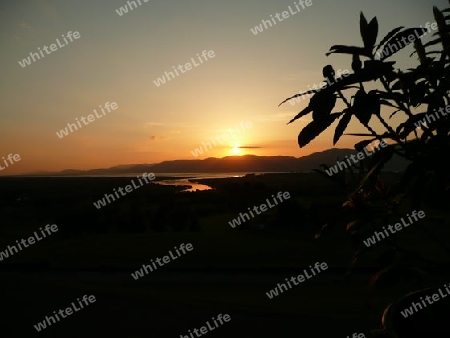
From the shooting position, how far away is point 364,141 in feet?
3.87

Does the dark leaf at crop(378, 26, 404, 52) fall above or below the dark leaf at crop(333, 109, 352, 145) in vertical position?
above

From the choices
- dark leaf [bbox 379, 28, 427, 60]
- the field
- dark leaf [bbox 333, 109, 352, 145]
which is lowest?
the field

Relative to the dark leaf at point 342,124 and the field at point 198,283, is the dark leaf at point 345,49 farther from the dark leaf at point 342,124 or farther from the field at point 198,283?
the field at point 198,283

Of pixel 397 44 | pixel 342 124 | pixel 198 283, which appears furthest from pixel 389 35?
pixel 198 283

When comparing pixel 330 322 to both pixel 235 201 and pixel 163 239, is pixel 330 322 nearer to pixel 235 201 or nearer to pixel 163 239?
pixel 163 239

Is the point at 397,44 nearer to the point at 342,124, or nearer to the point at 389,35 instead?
the point at 389,35

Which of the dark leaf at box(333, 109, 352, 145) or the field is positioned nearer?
the dark leaf at box(333, 109, 352, 145)

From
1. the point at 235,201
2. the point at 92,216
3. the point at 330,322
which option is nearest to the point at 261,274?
the point at 330,322

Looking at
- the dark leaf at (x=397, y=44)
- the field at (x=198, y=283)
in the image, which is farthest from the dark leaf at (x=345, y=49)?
the field at (x=198, y=283)

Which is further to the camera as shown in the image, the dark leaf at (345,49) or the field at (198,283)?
the field at (198,283)

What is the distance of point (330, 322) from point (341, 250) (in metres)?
7.94

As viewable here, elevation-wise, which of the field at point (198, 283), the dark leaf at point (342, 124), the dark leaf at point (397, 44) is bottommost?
the field at point (198, 283)

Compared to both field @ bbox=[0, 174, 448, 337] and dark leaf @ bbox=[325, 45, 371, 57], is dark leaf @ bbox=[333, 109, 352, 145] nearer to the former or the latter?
dark leaf @ bbox=[325, 45, 371, 57]

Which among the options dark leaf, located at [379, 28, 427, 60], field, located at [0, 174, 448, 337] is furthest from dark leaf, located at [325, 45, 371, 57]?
field, located at [0, 174, 448, 337]
